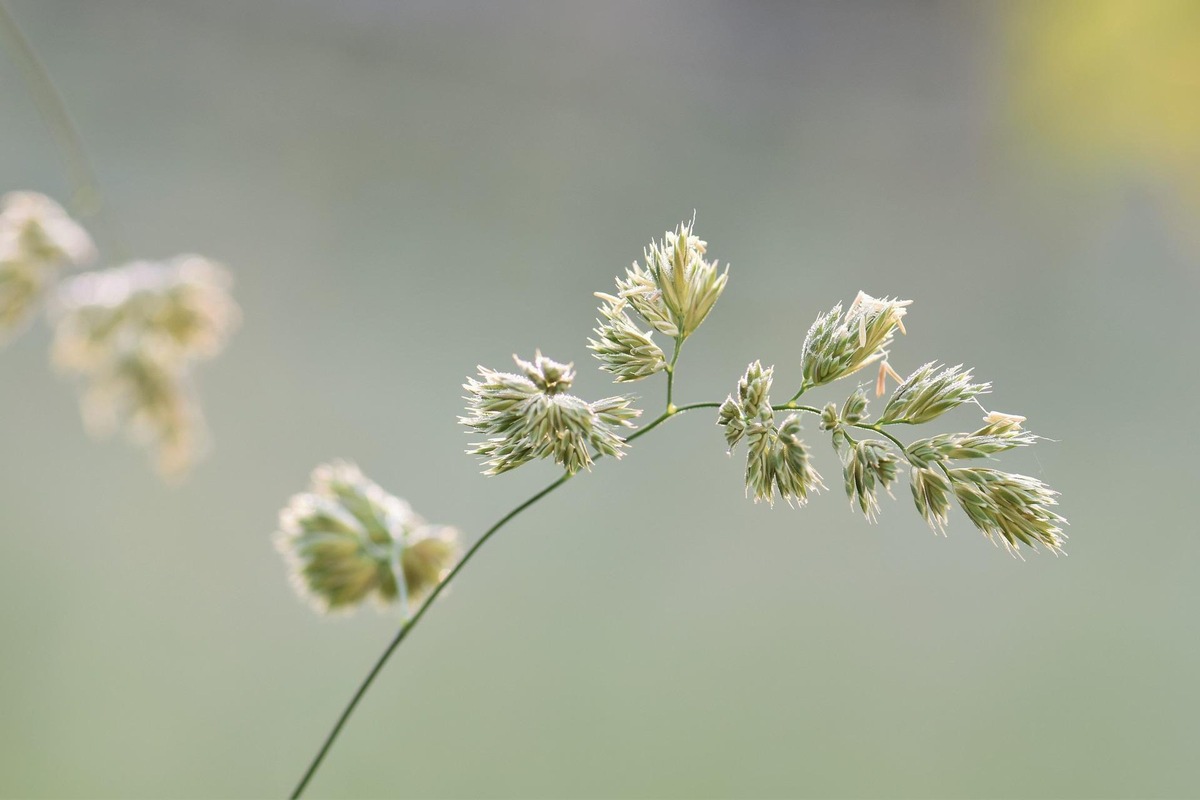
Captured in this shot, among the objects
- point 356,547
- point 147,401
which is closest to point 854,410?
point 356,547

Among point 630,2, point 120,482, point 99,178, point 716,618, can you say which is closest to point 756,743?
point 716,618

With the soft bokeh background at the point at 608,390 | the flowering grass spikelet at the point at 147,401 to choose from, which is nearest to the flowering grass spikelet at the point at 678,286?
the flowering grass spikelet at the point at 147,401

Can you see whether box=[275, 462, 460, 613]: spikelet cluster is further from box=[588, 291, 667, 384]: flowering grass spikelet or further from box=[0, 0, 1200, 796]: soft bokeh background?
box=[0, 0, 1200, 796]: soft bokeh background

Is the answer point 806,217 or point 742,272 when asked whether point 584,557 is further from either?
point 806,217

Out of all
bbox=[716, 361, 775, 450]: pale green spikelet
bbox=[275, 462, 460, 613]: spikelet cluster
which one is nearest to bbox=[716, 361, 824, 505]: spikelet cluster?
bbox=[716, 361, 775, 450]: pale green spikelet

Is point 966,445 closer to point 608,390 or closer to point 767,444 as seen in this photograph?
point 767,444

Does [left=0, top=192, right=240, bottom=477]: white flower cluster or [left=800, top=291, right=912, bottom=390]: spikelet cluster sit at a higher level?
[left=800, top=291, right=912, bottom=390]: spikelet cluster
